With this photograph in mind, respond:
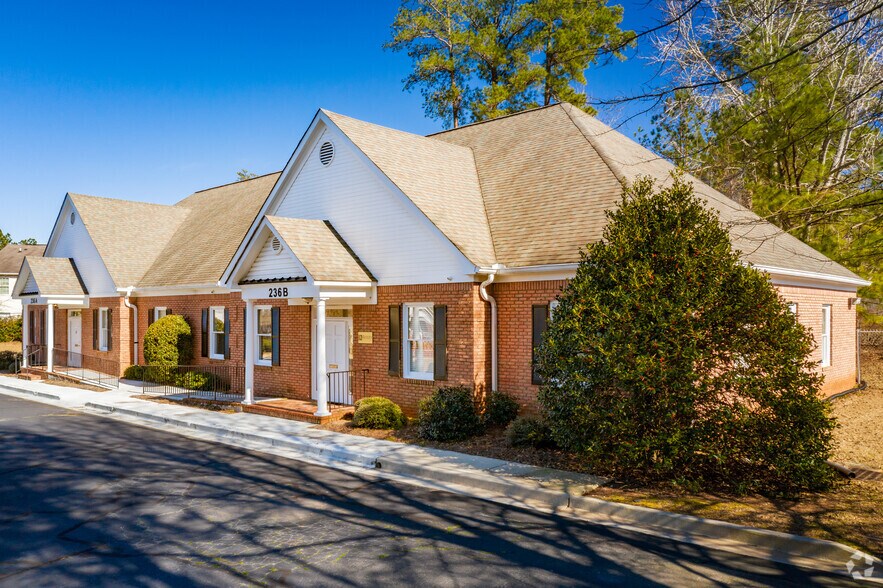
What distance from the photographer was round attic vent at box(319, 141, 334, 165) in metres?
17.6

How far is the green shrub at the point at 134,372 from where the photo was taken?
24.7m

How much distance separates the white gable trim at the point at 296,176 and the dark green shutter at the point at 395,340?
2374 millimetres

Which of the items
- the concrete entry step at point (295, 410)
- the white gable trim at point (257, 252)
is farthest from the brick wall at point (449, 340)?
the white gable trim at point (257, 252)

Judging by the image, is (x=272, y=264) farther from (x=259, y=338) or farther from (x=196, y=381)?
(x=196, y=381)

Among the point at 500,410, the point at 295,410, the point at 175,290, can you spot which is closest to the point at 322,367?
the point at 295,410

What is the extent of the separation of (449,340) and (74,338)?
23.1 m

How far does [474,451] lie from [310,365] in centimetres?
742

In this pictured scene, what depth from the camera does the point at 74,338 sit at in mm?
29703

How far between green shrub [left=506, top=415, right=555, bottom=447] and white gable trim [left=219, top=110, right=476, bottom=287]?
3533 mm

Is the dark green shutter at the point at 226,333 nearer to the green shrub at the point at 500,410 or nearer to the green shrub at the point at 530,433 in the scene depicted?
the green shrub at the point at 500,410

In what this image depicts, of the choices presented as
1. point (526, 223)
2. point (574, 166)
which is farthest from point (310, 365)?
point (574, 166)

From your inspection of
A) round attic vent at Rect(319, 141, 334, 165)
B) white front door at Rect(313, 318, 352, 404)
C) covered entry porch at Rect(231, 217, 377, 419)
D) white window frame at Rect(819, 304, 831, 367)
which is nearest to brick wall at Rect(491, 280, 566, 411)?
covered entry porch at Rect(231, 217, 377, 419)

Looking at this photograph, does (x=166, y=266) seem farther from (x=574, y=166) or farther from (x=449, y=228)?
(x=574, y=166)

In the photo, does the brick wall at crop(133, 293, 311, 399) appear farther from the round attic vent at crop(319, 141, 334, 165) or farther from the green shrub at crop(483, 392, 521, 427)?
the green shrub at crop(483, 392, 521, 427)
